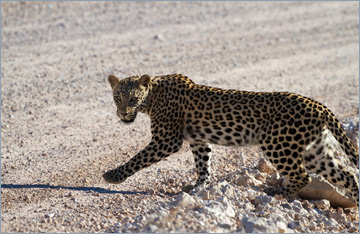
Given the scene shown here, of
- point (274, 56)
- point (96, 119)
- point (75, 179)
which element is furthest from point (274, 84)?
point (75, 179)

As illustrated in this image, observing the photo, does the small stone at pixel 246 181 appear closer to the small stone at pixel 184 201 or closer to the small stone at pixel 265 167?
the small stone at pixel 265 167

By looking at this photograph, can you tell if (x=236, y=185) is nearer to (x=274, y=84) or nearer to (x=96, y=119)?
(x=96, y=119)

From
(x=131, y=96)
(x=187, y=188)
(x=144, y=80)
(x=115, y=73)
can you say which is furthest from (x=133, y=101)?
(x=115, y=73)

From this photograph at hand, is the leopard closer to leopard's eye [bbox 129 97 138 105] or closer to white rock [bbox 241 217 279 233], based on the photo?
leopard's eye [bbox 129 97 138 105]

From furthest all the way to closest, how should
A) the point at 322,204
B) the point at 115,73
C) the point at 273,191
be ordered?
1. the point at 115,73
2. the point at 273,191
3. the point at 322,204

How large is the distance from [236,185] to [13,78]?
22.0 ft

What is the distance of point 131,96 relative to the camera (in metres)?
8.68

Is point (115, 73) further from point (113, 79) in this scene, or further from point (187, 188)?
point (187, 188)

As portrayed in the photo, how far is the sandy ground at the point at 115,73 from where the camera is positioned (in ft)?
27.9

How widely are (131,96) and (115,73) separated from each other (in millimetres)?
5707

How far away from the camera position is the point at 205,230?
22.1 feet

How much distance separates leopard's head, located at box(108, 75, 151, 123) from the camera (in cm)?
868

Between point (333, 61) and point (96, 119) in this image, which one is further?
point (333, 61)

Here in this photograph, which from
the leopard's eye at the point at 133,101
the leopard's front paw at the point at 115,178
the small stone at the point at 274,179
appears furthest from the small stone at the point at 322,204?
the leopard's eye at the point at 133,101
